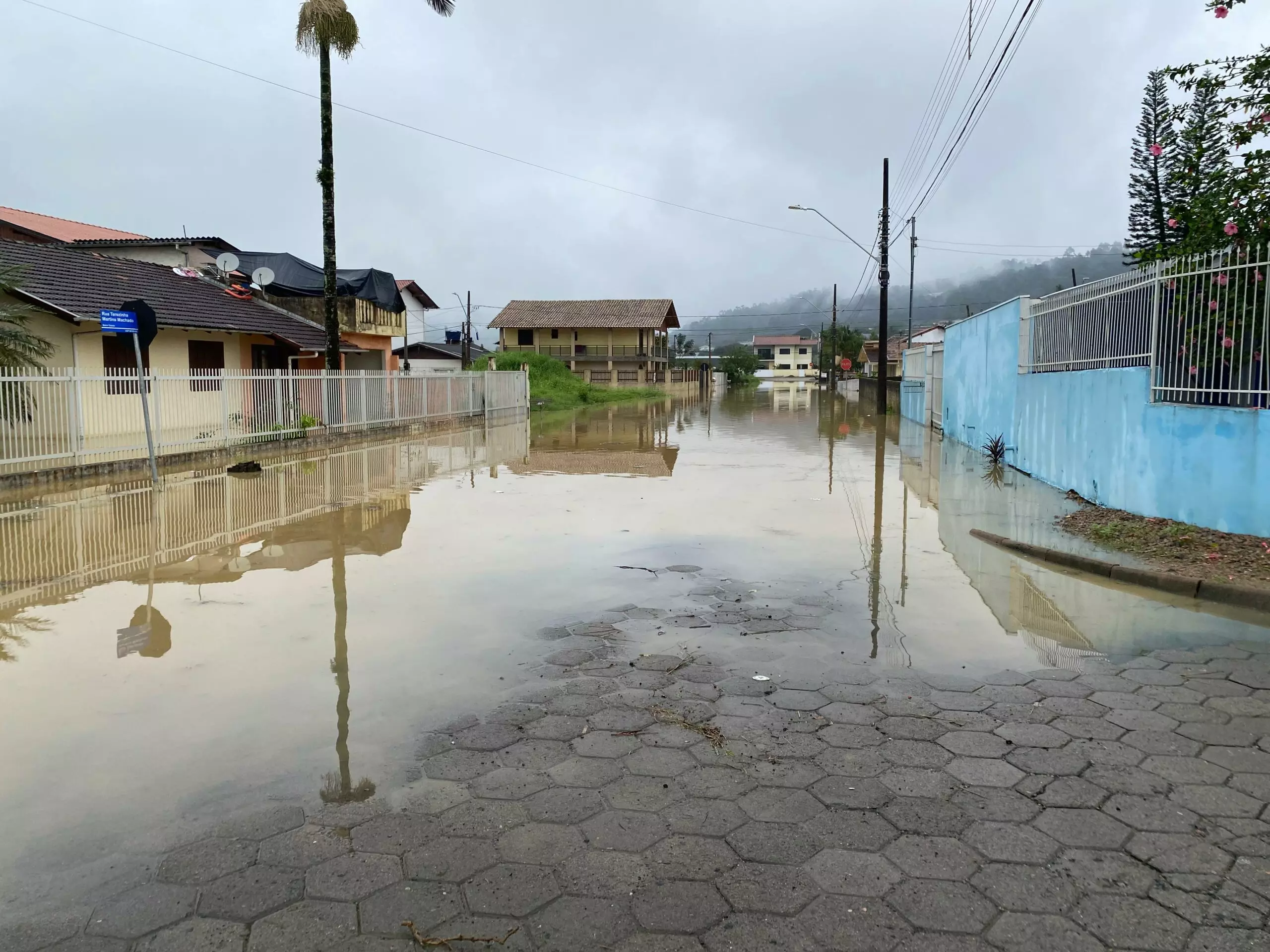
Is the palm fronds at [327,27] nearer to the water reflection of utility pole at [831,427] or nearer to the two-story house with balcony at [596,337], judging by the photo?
the water reflection of utility pole at [831,427]

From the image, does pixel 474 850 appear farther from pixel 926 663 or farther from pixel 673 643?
pixel 926 663

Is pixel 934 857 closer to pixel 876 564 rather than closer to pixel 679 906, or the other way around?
pixel 679 906

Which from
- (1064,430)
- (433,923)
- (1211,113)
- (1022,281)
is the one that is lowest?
(433,923)

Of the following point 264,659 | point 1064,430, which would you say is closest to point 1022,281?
point 1064,430

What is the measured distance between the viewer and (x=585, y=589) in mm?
Result: 7172

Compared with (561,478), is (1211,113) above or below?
above

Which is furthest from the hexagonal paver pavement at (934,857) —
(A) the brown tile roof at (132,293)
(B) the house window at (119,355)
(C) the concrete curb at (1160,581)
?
(B) the house window at (119,355)

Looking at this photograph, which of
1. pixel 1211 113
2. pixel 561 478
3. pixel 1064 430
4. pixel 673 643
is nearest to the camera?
pixel 673 643

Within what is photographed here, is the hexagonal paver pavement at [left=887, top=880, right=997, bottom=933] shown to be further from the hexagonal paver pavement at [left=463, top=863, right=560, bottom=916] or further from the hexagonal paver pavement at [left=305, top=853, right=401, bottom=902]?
the hexagonal paver pavement at [left=305, top=853, right=401, bottom=902]

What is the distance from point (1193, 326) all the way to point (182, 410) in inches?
602

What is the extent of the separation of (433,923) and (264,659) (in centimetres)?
301

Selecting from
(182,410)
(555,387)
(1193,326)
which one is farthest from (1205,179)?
(555,387)

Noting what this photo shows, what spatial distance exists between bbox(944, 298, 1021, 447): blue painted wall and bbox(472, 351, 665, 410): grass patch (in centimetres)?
2286

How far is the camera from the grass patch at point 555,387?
46094 millimetres
